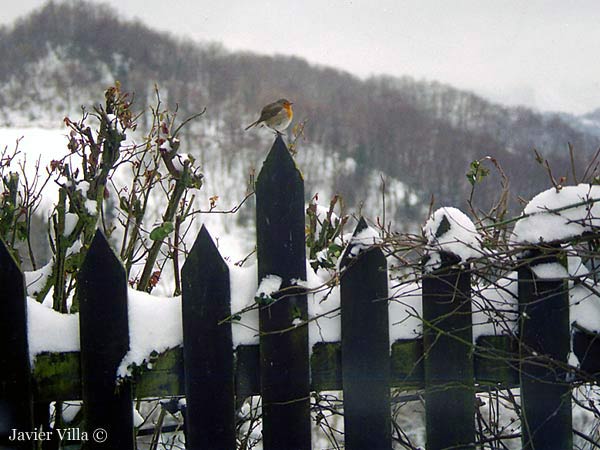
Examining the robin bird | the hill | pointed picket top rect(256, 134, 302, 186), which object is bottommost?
pointed picket top rect(256, 134, 302, 186)

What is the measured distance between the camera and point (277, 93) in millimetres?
17109

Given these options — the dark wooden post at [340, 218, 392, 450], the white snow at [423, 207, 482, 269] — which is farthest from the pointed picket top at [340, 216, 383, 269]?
the white snow at [423, 207, 482, 269]

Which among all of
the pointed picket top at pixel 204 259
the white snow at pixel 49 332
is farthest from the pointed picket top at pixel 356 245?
the white snow at pixel 49 332

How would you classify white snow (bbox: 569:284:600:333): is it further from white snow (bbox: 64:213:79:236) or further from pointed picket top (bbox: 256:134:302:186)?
white snow (bbox: 64:213:79:236)

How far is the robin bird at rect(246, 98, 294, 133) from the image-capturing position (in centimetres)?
216

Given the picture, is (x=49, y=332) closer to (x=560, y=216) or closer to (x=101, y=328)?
(x=101, y=328)

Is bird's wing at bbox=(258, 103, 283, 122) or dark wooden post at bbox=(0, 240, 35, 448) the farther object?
bird's wing at bbox=(258, 103, 283, 122)

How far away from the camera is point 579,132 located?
1705 cm

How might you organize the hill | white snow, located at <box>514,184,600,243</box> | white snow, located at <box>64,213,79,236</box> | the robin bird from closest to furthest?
white snow, located at <box>514,184,600,243</box> → white snow, located at <box>64,213,79,236</box> → the robin bird → the hill

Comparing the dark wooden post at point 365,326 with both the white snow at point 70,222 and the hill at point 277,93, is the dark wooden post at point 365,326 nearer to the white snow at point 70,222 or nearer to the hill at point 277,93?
the white snow at point 70,222

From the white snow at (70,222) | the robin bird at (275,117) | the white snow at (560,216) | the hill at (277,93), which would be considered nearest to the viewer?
the white snow at (560,216)

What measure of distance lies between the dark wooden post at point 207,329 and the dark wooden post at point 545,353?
648 mm

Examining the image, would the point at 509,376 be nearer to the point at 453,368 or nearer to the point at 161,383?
the point at 453,368

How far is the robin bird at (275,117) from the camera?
216cm
